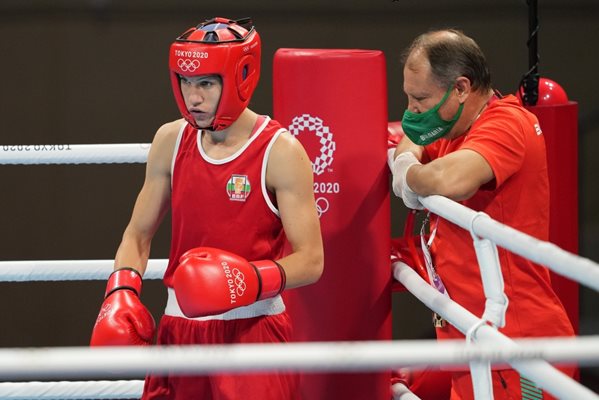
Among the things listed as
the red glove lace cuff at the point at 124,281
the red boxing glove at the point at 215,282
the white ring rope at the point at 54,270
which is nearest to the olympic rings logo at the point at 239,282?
the red boxing glove at the point at 215,282

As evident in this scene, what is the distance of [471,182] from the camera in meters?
1.97

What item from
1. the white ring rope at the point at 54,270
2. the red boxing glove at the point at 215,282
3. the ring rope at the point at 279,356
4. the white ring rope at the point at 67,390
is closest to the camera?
the ring rope at the point at 279,356

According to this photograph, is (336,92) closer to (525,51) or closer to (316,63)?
(316,63)

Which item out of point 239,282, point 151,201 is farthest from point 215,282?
point 151,201

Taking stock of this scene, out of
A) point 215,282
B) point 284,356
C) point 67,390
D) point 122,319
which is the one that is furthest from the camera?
point 67,390

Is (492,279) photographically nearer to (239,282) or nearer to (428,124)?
(239,282)

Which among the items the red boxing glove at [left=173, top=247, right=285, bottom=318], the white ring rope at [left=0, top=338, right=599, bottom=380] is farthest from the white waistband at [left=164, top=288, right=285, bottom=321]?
the white ring rope at [left=0, top=338, right=599, bottom=380]

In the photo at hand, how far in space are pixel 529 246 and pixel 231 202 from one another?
2.41 feet

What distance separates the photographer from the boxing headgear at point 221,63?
6.29 feet

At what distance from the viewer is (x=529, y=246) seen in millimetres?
1381

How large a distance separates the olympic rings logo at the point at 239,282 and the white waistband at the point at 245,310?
0.48ft

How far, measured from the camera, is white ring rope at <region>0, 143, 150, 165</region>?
2.46 metres

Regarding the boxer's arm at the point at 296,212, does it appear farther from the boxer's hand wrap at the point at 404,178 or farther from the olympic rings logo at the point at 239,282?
the boxer's hand wrap at the point at 404,178

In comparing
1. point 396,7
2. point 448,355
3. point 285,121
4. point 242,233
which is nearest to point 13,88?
point 396,7
